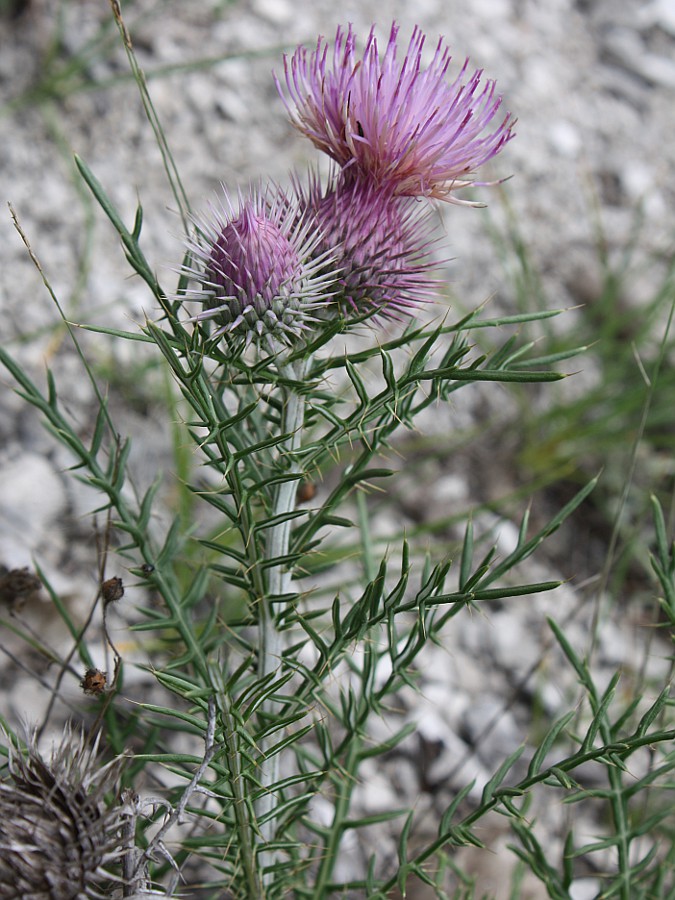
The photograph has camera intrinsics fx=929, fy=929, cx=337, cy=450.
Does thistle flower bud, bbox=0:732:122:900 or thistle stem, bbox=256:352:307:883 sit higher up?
thistle stem, bbox=256:352:307:883

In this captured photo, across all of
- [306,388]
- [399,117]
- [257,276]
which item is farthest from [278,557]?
[399,117]

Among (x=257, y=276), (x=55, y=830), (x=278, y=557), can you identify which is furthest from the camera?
(x=278, y=557)

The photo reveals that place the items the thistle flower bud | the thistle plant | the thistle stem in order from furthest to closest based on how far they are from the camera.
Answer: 1. the thistle stem
2. the thistle plant
3. the thistle flower bud

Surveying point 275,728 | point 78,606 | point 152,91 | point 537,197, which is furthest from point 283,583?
point 537,197

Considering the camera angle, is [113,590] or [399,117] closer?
[399,117]

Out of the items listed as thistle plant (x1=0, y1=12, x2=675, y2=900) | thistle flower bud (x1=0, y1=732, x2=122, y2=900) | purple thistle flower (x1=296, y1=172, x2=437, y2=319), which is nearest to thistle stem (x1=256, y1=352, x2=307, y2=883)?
thistle plant (x1=0, y1=12, x2=675, y2=900)

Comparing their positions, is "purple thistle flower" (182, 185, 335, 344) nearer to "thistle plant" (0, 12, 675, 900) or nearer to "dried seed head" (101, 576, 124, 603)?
"thistle plant" (0, 12, 675, 900)

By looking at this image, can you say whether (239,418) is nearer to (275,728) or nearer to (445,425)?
(275,728)

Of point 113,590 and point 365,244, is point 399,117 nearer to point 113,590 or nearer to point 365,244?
point 365,244
